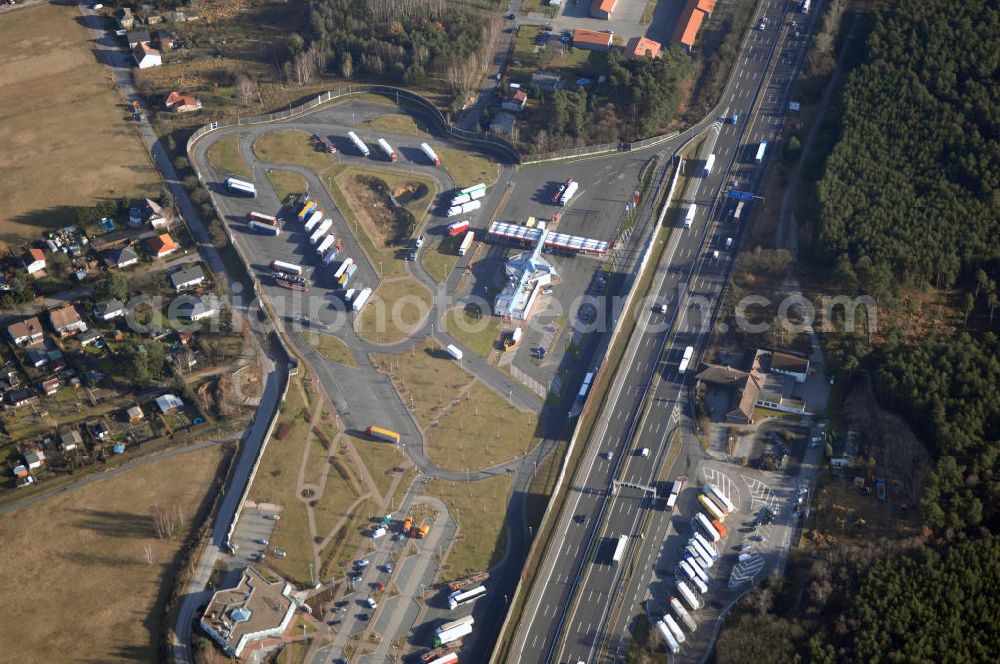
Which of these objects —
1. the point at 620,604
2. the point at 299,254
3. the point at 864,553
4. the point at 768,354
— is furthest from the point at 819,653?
the point at 299,254

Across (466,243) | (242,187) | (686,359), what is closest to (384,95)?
(242,187)

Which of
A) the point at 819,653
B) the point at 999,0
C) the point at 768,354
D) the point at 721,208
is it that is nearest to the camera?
the point at 819,653

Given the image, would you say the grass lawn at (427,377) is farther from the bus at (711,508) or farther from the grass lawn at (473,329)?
the bus at (711,508)

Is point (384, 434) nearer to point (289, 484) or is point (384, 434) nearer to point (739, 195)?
point (289, 484)

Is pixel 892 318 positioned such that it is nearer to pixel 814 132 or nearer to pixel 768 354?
pixel 768 354

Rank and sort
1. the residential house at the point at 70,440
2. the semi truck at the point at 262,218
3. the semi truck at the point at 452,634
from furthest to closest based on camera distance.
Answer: the semi truck at the point at 262,218
the residential house at the point at 70,440
the semi truck at the point at 452,634

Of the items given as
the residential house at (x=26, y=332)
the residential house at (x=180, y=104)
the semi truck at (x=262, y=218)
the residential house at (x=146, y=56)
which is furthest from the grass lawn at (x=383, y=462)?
the residential house at (x=146, y=56)
